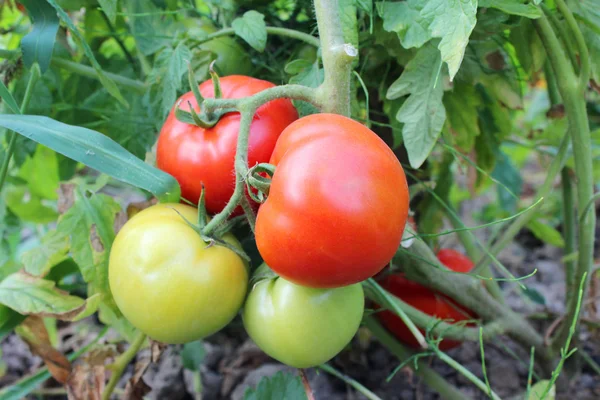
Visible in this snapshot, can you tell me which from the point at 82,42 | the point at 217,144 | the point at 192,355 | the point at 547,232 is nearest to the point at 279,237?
the point at 217,144

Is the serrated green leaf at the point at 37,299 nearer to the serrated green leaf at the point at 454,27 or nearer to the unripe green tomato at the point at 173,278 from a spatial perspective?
the unripe green tomato at the point at 173,278

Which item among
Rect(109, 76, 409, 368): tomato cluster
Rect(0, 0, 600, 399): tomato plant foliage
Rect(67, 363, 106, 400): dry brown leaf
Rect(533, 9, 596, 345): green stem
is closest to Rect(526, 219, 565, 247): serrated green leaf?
Rect(0, 0, 600, 399): tomato plant foliage

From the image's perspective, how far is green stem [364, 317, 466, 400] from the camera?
1086mm

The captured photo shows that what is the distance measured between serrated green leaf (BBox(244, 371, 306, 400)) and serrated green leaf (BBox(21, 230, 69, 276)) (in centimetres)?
39

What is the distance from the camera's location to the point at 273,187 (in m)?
0.62

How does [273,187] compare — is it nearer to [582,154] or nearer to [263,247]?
[263,247]

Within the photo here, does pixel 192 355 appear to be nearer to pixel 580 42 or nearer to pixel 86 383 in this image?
pixel 86 383

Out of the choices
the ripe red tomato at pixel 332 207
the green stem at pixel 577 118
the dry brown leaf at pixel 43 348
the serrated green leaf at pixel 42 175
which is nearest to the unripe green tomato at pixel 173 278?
the ripe red tomato at pixel 332 207

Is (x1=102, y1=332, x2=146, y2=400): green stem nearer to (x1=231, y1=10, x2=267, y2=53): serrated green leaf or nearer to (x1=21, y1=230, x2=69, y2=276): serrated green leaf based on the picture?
(x1=21, y1=230, x2=69, y2=276): serrated green leaf

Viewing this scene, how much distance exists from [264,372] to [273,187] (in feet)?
2.56

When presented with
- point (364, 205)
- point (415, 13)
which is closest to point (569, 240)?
point (415, 13)

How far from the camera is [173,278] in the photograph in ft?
2.29

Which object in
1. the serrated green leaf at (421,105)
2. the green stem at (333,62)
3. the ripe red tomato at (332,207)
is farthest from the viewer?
the serrated green leaf at (421,105)

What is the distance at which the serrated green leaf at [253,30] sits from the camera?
0.84m
